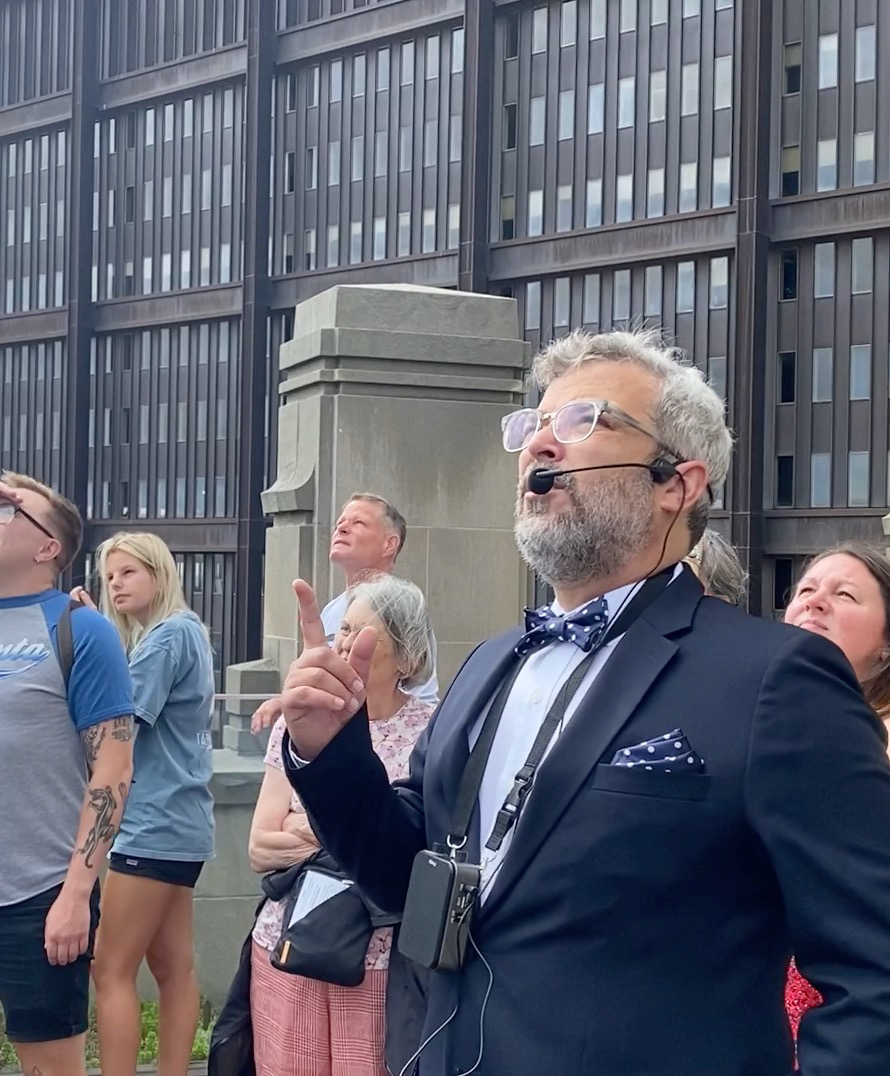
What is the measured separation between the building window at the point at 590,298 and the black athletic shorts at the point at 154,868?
20004mm

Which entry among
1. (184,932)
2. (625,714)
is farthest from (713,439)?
(184,932)

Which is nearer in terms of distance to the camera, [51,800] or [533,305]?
[51,800]

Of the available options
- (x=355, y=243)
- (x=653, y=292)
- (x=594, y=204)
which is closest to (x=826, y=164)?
(x=653, y=292)

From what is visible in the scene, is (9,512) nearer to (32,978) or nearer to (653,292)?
(32,978)

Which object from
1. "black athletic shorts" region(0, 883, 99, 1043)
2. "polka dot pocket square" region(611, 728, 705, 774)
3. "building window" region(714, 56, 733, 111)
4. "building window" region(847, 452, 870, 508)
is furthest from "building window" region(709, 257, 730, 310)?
"polka dot pocket square" region(611, 728, 705, 774)

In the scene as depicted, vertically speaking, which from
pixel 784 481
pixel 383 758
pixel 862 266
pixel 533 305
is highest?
pixel 862 266

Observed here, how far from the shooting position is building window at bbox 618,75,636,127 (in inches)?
925

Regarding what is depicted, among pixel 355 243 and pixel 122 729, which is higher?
pixel 355 243

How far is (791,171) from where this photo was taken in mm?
21625

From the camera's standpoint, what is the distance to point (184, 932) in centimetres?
451

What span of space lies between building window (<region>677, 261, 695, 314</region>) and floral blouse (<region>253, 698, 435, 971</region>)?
1950cm

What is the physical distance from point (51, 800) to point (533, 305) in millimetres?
21263

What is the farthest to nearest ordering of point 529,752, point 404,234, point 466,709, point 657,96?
point 404,234, point 657,96, point 466,709, point 529,752

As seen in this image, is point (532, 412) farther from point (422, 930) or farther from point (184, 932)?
point (184, 932)
